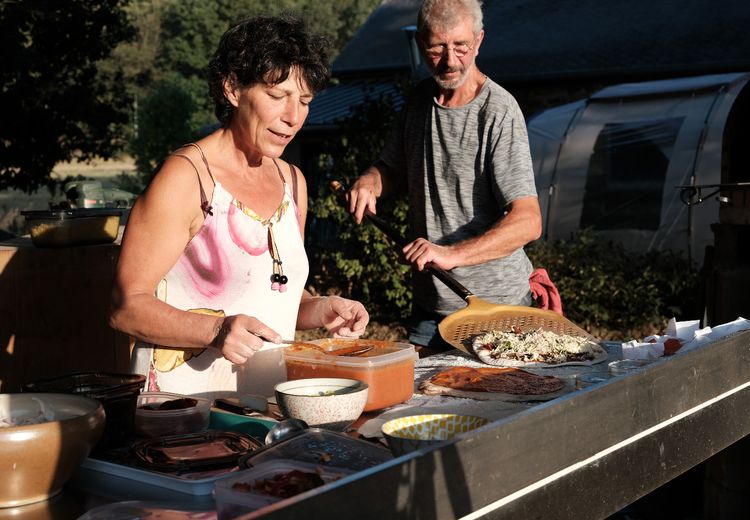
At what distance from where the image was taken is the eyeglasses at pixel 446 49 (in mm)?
3482

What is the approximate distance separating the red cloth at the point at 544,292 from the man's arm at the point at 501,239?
375 millimetres

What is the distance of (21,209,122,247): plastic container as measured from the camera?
3.88 metres

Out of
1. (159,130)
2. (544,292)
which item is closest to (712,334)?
(544,292)

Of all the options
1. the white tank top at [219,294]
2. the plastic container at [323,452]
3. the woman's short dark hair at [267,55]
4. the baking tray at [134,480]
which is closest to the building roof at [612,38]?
the woman's short dark hair at [267,55]

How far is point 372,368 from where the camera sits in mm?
2248

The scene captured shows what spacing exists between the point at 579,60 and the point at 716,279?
10242 mm

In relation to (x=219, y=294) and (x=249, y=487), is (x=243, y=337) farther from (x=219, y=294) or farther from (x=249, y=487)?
(x=249, y=487)

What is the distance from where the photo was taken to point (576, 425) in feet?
6.19

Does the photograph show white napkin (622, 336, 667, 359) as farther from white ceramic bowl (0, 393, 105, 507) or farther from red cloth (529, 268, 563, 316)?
white ceramic bowl (0, 393, 105, 507)

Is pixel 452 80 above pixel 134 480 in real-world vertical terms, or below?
above

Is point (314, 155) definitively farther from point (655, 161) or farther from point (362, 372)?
point (362, 372)

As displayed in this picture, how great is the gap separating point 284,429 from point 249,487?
0.38 meters

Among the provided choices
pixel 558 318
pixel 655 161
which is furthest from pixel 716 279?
pixel 655 161

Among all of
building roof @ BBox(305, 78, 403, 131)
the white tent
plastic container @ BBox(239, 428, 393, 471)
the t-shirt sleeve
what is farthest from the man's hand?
building roof @ BBox(305, 78, 403, 131)
